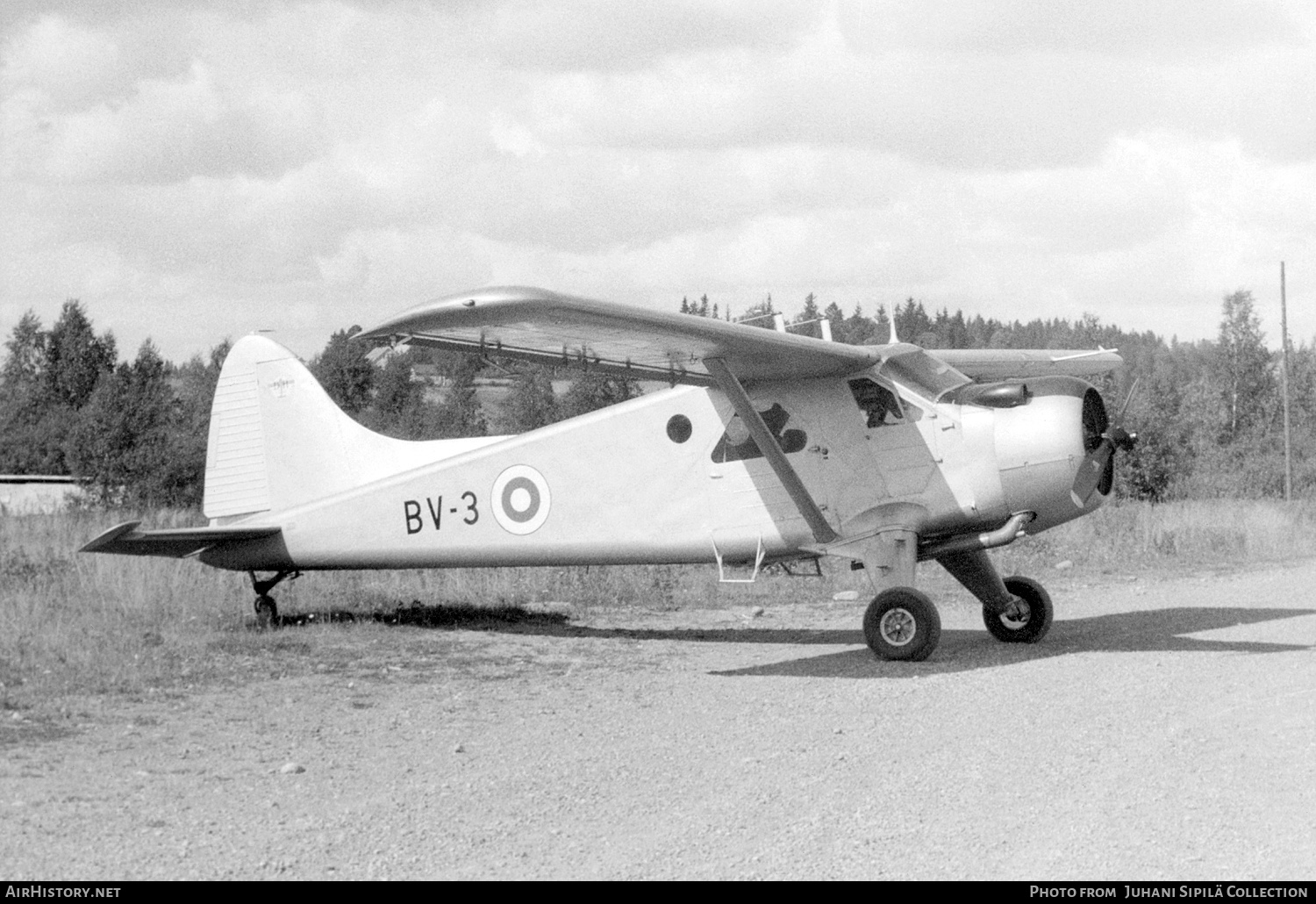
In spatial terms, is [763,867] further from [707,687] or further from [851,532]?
[851,532]

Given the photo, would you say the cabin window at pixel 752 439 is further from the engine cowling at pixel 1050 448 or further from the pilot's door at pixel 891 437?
the engine cowling at pixel 1050 448

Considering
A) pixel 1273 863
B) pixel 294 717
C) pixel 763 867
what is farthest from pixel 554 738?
pixel 1273 863

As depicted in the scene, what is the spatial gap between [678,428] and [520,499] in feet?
5.19

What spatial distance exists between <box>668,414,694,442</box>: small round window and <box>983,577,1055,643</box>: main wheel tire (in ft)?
9.54

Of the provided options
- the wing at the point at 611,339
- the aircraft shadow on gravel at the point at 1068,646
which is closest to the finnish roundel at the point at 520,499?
the wing at the point at 611,339

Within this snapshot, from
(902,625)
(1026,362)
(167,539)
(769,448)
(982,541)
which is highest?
(1026,362)

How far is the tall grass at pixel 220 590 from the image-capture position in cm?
994

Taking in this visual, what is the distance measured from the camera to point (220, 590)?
44.8 feet

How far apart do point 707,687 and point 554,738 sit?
211 cm

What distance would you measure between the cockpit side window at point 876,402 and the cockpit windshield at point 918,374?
5.2 inches

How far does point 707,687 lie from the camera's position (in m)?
9.27

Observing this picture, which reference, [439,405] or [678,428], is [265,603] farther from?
[439,405]

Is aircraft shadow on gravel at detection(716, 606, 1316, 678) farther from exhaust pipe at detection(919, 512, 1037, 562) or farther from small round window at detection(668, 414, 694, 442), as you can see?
small round window at detection(668, 414, 694, 442)

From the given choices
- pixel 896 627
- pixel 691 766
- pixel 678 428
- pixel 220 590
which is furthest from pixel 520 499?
pixel 691 766
